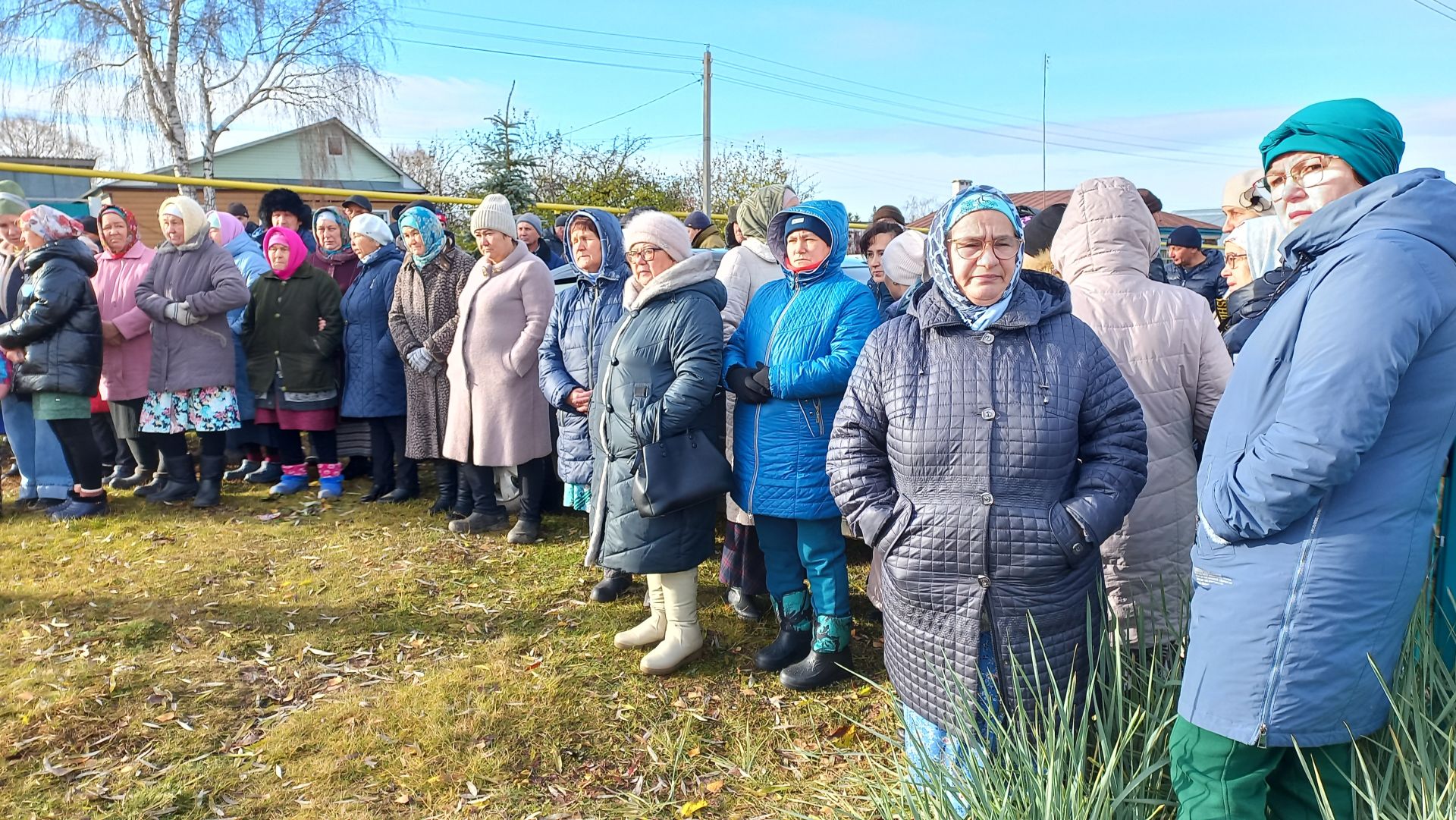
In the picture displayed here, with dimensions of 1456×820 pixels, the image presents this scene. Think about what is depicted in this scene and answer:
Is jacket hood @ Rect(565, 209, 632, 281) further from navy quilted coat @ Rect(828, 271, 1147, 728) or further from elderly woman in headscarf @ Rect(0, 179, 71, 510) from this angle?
elderly woman in headscarf @ Rect(0, 179, 71, 510)

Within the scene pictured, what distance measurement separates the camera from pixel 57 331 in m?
5.73

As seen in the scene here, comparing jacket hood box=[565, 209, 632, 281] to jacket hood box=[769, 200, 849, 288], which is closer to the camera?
jacket hood box=[769, 200, 849, 288]

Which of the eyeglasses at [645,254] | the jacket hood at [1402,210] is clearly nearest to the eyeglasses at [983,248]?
the jacket hood at [1402,210]

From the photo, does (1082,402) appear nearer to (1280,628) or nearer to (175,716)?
(1280,628)

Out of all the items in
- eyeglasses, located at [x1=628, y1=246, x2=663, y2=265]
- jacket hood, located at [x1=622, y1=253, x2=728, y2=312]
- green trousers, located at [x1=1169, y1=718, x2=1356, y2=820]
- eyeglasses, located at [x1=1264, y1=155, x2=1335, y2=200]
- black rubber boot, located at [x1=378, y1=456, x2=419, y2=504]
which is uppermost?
eyeglasses, located at [x1=1264, y1=155, x2=1335, y2=200]

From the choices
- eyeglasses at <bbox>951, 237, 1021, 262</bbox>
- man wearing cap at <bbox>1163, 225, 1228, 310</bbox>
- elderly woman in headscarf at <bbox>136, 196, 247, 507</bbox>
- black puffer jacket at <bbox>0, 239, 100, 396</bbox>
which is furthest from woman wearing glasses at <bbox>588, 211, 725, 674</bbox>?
man wearing cap at <bbox>1163, 225, 1228, 310</bbox>

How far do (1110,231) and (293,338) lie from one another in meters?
5.35

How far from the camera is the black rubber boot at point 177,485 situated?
252 inches

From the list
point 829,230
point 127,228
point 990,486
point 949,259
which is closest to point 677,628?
point 829,230

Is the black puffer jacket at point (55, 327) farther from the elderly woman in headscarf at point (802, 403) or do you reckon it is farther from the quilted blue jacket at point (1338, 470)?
the quilted blue jacket at point (1338, 470)

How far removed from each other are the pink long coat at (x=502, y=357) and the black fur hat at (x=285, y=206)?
295 centimetres

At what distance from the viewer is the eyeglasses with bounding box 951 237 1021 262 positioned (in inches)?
97.7

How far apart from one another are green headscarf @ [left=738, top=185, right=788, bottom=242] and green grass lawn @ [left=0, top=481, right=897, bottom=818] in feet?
6.18

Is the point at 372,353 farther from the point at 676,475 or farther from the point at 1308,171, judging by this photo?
→ the point at 1308,171
